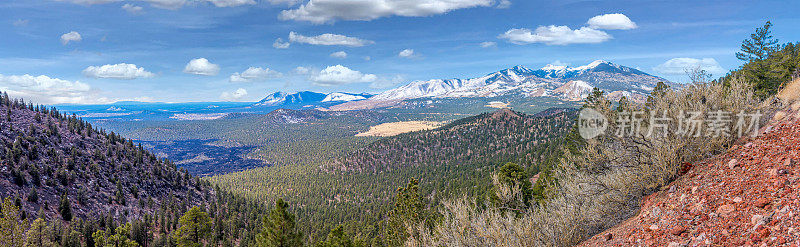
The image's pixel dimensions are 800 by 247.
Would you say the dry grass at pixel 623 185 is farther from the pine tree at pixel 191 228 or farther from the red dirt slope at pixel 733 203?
the pine tree at pixel 191 228

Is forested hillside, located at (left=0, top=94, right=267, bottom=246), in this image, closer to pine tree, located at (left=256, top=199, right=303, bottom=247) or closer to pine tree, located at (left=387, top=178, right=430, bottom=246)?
pine tree, located at (left=256, top=199, right=303, bottom=247)

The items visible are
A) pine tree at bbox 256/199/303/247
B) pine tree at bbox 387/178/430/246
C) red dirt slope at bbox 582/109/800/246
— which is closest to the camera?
red dirt slope at bbox 582/109/800/246

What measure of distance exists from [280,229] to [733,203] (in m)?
36.9

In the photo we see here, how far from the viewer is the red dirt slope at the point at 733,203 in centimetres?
864

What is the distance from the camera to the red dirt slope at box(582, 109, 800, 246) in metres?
8.64

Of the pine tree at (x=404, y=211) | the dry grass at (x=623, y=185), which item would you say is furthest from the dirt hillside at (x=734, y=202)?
the pine tree at (x=404, y=211)

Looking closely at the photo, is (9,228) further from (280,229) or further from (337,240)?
(337,240)

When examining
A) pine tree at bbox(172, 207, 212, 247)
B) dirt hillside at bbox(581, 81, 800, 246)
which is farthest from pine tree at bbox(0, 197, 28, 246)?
dirt hillside at bbox(581, 81, 800, 246)

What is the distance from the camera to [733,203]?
10.2 meters

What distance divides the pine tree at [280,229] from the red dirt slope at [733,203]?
3113 centimetres

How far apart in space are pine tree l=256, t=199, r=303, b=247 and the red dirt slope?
31126mm

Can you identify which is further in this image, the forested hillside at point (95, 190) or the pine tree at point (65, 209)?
the pine tree at point (65, 209)
